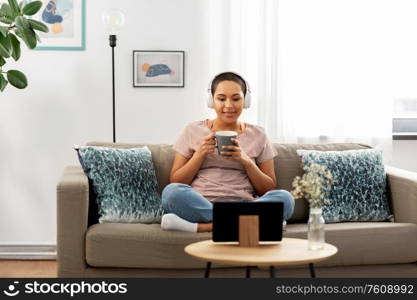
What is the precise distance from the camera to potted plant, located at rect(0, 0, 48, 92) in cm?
437

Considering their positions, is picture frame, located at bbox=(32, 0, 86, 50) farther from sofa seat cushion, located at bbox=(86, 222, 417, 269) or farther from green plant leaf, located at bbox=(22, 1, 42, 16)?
sofa seat cushion, located at bbox=(86, 222, 417, 269)

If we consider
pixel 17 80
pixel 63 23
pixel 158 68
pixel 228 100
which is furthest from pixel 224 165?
pixel 63 23

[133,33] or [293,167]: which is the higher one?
[133,33]

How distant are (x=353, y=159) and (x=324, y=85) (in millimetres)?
894

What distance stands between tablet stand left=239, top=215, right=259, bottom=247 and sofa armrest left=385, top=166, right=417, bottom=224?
3.89 ft

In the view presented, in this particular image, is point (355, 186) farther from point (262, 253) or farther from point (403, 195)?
point (262, 253)

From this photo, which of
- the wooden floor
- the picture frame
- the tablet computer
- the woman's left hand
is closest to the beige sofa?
the woman's left hand

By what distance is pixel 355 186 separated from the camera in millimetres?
4176

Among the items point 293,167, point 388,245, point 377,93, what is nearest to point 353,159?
point 293,167

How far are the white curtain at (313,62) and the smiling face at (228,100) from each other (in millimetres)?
945

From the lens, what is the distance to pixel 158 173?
4.24 m

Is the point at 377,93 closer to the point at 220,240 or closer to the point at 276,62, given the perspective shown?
the point at 276,62

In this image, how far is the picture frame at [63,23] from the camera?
16.4 feet

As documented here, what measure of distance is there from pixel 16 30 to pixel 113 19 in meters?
0.59
